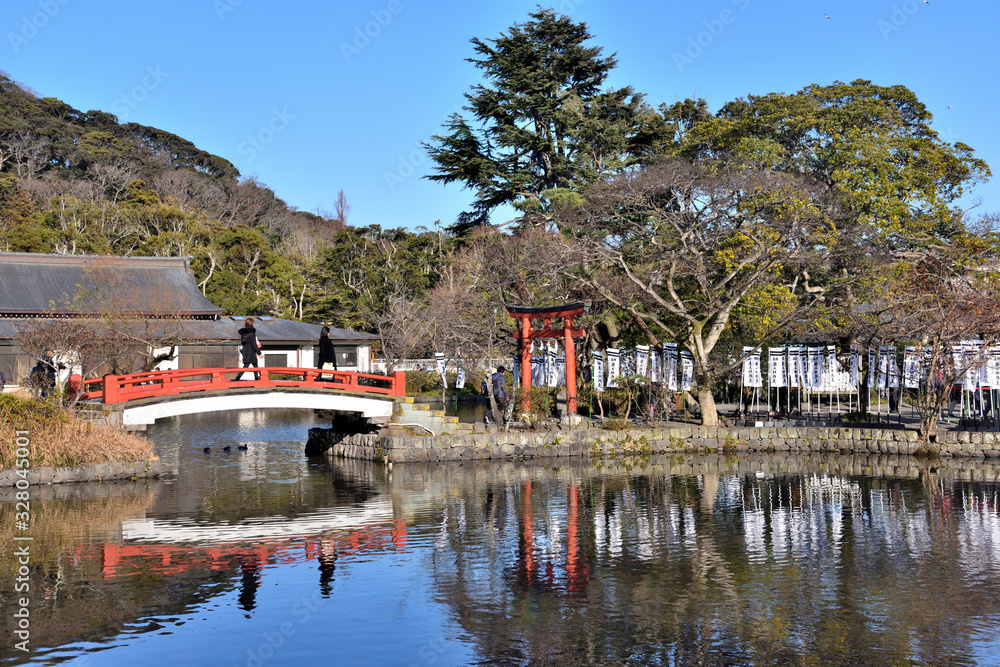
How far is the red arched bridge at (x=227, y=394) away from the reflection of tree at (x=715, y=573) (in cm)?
570

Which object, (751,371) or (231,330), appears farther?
(231,330)

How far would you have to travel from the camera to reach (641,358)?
29625mm

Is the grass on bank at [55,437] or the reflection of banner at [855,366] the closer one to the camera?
the grass on bank at [55,437]

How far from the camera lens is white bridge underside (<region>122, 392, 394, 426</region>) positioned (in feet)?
76.2

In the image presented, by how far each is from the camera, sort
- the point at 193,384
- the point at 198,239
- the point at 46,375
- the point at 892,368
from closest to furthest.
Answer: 1. the point at 193,384
2. the point at 46,375
3. the point at 892,368
4. the point at 198,239

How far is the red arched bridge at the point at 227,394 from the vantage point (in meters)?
23.1

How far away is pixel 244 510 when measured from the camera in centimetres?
1870

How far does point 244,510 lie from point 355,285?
3913 centimetres

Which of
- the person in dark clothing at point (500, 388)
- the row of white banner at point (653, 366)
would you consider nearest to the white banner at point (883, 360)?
the row of white banner at point (653, 366)

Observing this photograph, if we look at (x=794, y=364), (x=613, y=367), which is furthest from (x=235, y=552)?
(x=794, y=364)

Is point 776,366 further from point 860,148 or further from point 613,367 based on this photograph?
point 860,148

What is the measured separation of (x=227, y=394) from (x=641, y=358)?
44.6ft

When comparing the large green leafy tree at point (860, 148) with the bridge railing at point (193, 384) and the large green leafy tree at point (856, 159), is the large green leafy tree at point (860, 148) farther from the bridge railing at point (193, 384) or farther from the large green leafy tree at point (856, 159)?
the bridge railing at point (193, 384)

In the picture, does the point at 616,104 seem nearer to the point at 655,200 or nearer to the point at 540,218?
the point at 540,218
